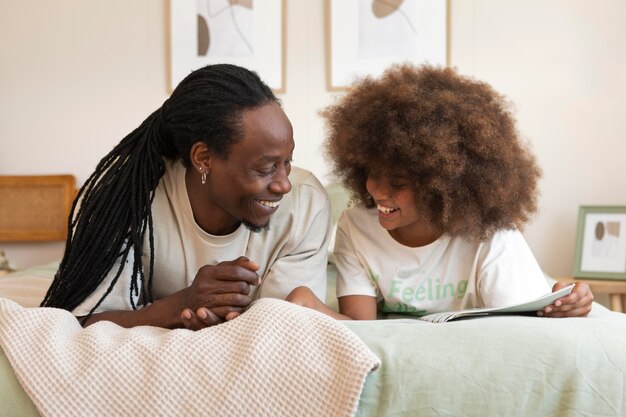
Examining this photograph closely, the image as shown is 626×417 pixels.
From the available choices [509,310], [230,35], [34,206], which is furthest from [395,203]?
[34,206]

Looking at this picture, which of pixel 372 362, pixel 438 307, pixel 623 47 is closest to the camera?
pixel 372 362

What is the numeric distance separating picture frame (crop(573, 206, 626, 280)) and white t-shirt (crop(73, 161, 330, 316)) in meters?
1.81

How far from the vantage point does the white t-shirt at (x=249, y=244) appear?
5.62ft

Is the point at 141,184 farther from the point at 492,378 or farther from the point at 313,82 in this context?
the point at 313,82

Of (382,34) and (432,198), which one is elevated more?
(382,34)

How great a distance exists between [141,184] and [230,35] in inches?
75.9

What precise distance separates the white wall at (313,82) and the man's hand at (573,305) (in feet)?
6.11

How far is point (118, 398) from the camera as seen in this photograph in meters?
1.12

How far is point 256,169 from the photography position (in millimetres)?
1605

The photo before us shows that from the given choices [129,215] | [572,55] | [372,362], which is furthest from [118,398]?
[572,55]

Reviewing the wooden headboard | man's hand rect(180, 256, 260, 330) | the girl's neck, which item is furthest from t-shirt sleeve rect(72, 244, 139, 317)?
the wooden headboard

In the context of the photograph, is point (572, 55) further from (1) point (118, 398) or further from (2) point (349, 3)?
(1) point (118, 398)

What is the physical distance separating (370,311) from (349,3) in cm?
201

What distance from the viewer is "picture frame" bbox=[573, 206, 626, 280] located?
313 centimetres
